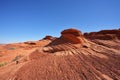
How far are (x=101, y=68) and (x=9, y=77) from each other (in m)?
6.28

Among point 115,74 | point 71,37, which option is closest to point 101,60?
point 115,74

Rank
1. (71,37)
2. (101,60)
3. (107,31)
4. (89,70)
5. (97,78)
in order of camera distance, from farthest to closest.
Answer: (107,31), (71,37), (101,60), (89,70), (97,78)

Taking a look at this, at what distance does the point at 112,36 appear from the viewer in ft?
63.8

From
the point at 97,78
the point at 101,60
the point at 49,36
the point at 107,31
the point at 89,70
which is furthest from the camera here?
the point at 49,36

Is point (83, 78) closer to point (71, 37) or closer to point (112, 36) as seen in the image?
point (71, 37)

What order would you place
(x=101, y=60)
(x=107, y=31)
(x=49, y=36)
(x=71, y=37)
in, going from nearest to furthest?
(x=101, y=60)
(x=71, y=37)
(x=107, y=31)
(x=49, y=36)

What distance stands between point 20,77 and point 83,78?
417 cm

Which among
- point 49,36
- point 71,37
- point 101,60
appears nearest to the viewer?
point 101,60

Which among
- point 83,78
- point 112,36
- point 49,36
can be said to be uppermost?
point 49,36

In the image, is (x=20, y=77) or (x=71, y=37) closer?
(x=20, y=77)

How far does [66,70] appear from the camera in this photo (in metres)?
9.09

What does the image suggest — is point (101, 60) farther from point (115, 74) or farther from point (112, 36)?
point (112, 36)

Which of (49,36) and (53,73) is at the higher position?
(49,36)

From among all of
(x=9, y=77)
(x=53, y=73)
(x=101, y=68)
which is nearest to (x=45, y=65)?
(x=53, y=73)
